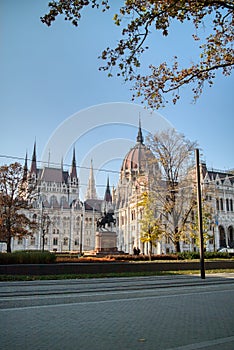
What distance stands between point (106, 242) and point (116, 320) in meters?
31.6

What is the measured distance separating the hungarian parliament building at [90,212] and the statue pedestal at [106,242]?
1401 inches

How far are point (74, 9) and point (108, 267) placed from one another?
56.4 ft

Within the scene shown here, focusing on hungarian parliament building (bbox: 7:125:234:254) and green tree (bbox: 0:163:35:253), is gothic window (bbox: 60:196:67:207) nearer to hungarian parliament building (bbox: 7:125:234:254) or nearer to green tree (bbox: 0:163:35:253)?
hungarian parliament building (bbox: 7:125:234:254)

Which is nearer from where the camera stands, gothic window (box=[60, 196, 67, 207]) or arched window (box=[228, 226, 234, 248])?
arched window (box=[228, 226, 234, 248])

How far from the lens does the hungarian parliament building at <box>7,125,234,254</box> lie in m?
84.6

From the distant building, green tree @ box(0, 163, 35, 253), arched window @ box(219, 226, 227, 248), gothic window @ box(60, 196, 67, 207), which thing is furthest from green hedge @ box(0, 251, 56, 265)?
gothic window @ box(60, 196, 67, 207)

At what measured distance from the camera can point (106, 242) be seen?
3950 centimetres

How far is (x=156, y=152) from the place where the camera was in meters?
35.4

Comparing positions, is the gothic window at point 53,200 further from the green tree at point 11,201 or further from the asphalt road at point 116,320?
the asphalt road at point 116,320

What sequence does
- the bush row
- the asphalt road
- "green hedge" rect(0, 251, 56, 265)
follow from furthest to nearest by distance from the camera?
the bush row < "green hedge" rect(0, 251, 56, 265) < the asphalt road

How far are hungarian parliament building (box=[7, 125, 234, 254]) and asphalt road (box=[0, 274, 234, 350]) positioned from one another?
62893 millimetres

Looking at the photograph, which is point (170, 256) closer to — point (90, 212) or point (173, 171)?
point (173, 171)

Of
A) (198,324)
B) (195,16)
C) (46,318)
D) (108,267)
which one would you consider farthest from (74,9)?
(108,267)

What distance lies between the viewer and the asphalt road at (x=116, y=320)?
624 centimetres
